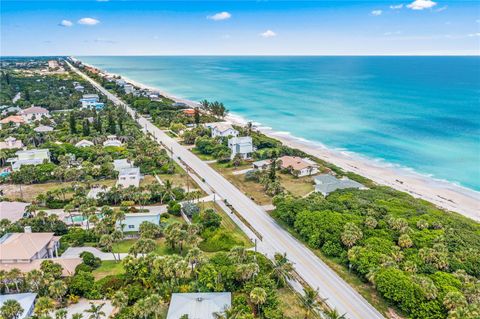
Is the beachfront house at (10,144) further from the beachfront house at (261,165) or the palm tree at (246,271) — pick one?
the palm tree at (246,271)

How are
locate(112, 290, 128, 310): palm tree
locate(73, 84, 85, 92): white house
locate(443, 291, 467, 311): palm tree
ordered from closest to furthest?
1. locate(443, 291, 467, 311): palm tree
2. locate(112, 290, 128, 310): palm tree
3. locate(73, 84, 85, 92): white house

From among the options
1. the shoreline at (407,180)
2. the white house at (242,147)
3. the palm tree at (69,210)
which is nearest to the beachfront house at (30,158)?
the palm tree at (69,210)

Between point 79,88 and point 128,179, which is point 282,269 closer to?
point 128,179

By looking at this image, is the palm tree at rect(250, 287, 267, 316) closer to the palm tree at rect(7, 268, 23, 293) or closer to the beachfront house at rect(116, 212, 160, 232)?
the beachfront house at rect(116, 212, 160, 232)

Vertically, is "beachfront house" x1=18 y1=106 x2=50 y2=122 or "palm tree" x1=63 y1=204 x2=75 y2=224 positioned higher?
"beachfront house" x1=18 y1=106 x2=50 y2=122

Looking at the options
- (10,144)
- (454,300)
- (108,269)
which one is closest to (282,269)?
(454,300)

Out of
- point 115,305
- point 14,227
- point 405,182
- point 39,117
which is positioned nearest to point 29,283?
point 115,305

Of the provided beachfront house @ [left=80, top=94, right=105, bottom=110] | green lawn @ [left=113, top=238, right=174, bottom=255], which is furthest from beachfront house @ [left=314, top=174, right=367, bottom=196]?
beachfront house @ [left=80, top=94, right=105, bottom=110]
